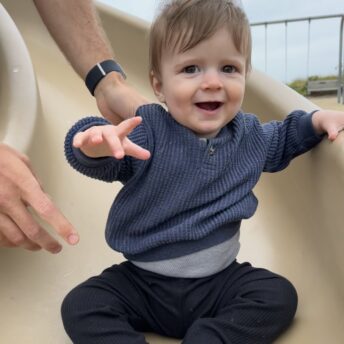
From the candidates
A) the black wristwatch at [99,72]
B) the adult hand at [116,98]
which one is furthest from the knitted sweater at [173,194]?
the black wristwatch at [99,72]

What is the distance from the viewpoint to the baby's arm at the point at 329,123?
30.5 inches

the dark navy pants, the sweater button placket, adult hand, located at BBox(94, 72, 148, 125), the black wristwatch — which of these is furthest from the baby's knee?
the black wristwatch

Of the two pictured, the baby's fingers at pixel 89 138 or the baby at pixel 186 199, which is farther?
the baby at pixel 186 199

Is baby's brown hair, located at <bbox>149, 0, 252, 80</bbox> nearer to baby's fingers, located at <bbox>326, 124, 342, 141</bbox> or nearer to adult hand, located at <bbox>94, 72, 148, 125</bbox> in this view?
baby's fingers, located at <bbox>326, 124, 342, 141</bbox>

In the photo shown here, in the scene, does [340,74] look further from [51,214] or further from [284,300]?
[51,214]

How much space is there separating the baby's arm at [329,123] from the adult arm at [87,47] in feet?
1.06

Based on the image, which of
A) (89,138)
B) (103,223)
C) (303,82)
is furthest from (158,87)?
(303,82)

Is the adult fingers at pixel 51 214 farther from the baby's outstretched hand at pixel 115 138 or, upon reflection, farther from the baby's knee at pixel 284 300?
the baby's knee at pixel 284 300

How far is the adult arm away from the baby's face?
0.84ft

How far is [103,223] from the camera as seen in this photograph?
1.05 meters

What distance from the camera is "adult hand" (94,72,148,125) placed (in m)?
1.01

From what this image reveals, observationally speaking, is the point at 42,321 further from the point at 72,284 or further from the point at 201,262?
the point at 201,262

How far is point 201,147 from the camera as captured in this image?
742 mm

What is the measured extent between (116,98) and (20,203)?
412 mm
